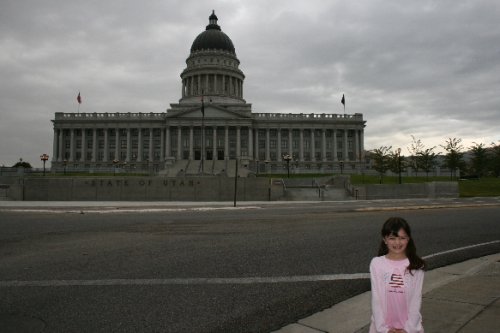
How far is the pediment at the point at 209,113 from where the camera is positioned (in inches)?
4181

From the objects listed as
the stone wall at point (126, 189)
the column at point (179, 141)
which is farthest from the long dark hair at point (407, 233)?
the column at point (179, 141)

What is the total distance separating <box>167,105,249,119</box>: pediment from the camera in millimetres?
106188

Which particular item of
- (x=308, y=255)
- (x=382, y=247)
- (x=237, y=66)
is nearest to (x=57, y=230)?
(x=308, y=255)

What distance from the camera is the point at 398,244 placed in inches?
163

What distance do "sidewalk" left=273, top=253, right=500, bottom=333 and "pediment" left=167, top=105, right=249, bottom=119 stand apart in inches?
3957

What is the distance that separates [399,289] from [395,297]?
0.09 m

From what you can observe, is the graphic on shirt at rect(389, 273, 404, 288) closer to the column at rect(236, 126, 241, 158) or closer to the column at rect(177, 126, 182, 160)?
the column at rect(236, 126, 241, 158)

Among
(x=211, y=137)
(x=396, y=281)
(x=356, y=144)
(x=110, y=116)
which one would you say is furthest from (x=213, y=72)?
(x=396, y=281)

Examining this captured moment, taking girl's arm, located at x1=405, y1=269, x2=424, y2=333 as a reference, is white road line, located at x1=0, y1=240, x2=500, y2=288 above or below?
below

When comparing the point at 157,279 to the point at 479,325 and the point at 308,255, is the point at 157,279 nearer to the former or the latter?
the point at 308,255

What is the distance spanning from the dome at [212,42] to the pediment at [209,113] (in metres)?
27.7

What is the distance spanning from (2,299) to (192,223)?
10.8 metres

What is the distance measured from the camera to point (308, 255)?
10617mm

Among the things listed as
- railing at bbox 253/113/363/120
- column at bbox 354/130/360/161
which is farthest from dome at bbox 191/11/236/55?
column at bbox 354/130/360/161
